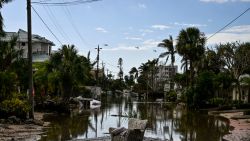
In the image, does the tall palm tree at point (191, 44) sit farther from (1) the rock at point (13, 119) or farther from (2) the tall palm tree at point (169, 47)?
(1) the rock at point (13, 119)

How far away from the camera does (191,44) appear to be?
204ft

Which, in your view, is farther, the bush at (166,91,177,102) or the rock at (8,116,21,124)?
the bush at (166,91,177,102)

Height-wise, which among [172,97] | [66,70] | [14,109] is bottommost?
[172,97]

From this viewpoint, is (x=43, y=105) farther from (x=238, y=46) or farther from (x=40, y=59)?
(x=40, y=59)

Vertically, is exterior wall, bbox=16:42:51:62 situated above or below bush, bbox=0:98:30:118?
above

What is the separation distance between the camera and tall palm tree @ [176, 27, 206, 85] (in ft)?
202

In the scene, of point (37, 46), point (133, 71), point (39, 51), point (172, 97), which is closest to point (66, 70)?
point (39, 51)

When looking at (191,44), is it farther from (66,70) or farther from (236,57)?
(66,70)

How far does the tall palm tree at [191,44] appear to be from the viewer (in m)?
61.7

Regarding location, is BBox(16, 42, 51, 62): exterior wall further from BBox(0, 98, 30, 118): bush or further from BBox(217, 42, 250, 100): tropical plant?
BBox(0, 98, 30, 118): bush

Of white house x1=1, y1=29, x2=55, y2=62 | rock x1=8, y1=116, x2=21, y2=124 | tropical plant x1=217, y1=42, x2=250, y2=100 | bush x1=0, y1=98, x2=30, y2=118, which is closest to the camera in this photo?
rock x1=8, y1=116, x2=21, y2=124

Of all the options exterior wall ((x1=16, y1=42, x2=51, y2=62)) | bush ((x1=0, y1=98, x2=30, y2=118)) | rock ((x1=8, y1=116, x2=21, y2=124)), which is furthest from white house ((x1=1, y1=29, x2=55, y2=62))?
rock ((x1=8, y1=116, x2=21, y2=124))

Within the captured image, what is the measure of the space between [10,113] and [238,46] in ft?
110

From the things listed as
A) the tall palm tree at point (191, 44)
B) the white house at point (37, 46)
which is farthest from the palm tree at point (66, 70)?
the white house at point (37, 46)
